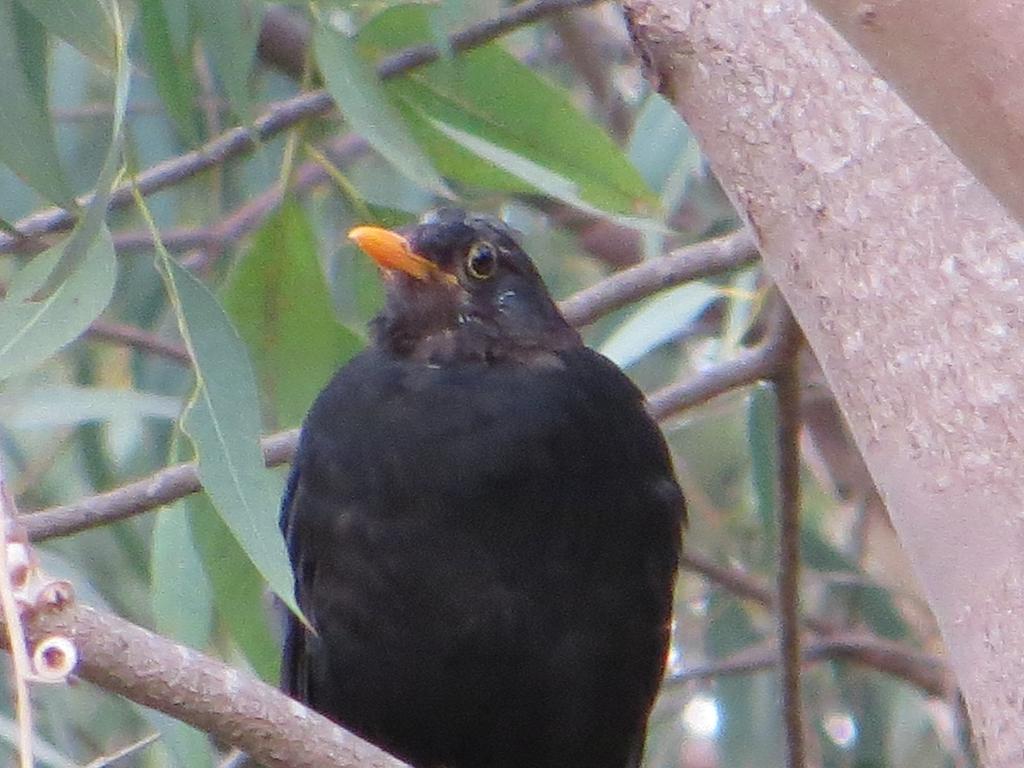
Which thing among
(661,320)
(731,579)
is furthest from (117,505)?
(731,579)

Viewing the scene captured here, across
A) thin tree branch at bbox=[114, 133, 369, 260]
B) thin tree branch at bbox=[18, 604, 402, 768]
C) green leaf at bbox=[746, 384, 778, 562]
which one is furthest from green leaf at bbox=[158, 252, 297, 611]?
thin tree branch at bbox=[114, 133, 369, 260]

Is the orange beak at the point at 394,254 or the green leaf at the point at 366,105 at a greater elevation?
the green leaf at the point at 366,105

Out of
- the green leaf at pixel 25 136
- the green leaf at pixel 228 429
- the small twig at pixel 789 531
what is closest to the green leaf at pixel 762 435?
the small twig at pixel 789 531

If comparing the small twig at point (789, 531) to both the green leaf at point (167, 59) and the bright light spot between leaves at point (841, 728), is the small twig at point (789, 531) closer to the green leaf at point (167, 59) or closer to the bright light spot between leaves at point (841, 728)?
the green leaf at point (167, 59)

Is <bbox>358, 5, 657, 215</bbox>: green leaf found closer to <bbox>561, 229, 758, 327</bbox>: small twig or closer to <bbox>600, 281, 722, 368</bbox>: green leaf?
<bbox>561, 229, 758, 327</bbox>: small twig

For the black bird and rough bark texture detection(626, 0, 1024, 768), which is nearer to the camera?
rough bark texture detection(626, 0, 1024, 768)
